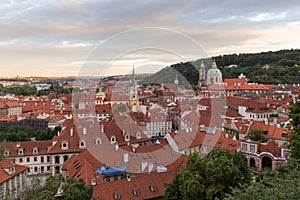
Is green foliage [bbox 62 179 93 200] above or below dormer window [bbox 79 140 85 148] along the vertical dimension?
above

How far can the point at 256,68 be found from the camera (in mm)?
110188

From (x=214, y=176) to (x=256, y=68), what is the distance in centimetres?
10108

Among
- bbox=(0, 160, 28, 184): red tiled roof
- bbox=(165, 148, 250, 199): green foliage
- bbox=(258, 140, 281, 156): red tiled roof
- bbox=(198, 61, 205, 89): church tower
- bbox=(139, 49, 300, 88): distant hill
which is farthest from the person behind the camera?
bbox=(198, 61, 205, 89): church tower

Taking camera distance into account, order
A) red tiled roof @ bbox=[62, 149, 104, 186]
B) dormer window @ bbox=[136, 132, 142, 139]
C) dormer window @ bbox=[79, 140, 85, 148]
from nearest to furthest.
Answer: red tiled roof @ bbox=[62, 149, 104, 186] → dormer window @ bbox=[79, 140, 85, 148] → dormer window @ bbox=[136, 132, 142, 139]

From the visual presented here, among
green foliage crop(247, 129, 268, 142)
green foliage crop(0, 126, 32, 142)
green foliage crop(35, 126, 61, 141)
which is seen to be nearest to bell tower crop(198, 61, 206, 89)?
green foliage crop(35, 126, 61, 141)

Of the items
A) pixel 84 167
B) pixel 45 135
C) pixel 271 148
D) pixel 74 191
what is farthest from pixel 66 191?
pixel 45 135

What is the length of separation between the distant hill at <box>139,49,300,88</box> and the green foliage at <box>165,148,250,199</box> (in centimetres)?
4024

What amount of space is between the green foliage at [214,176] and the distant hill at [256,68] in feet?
132

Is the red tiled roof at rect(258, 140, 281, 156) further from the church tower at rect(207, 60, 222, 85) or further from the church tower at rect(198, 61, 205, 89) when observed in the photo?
the church tower at rect(207, 60, 222, 85)

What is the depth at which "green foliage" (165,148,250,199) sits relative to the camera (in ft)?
48.3

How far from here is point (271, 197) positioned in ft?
28.2

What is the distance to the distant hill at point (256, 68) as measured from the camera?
72400mm

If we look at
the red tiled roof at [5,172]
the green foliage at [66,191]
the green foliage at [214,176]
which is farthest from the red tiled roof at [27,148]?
the green foliage at [214,176]

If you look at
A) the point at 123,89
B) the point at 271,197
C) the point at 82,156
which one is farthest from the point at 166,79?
the point at 271,197
